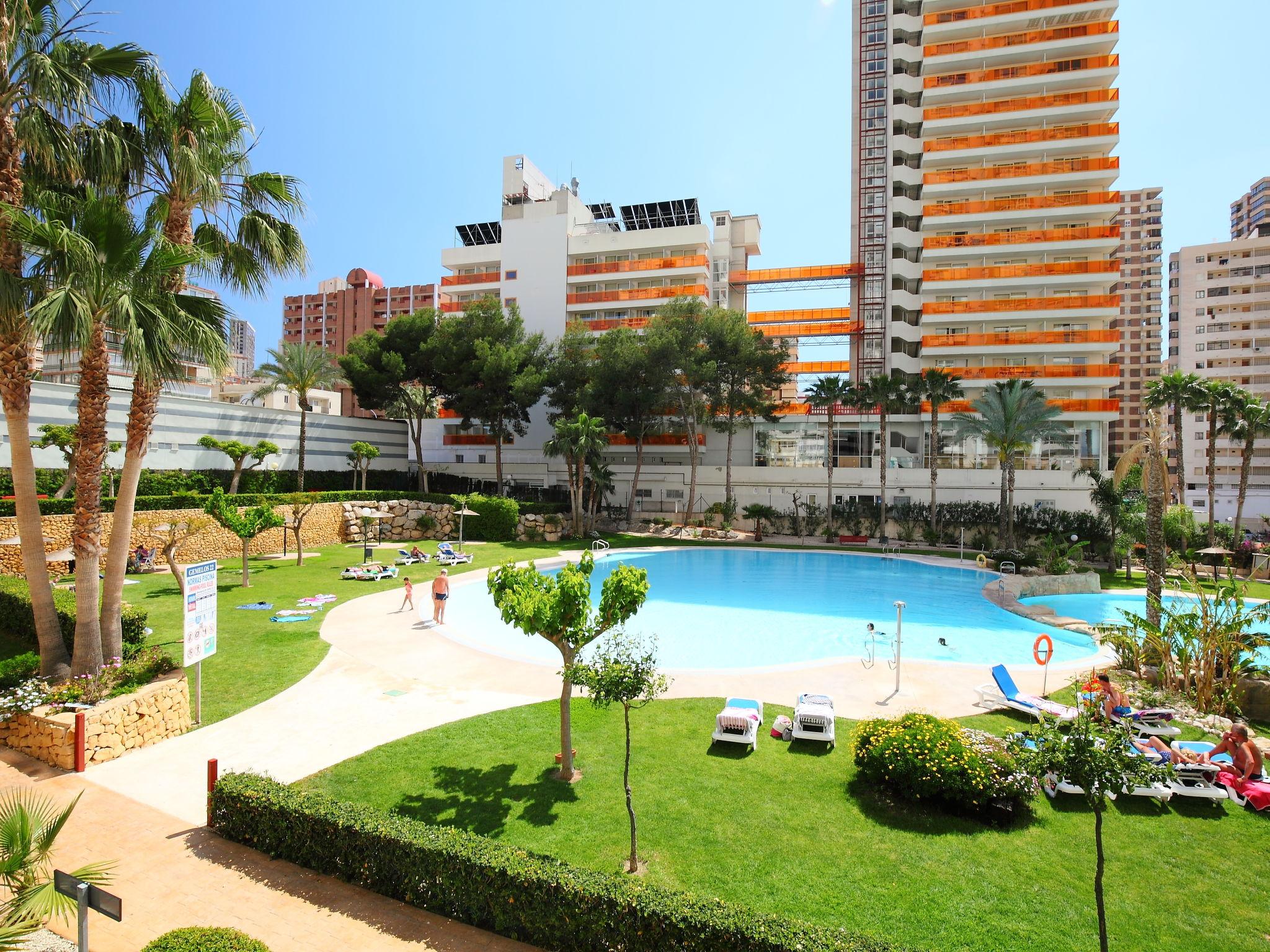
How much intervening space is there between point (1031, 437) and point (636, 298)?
94.2 feet

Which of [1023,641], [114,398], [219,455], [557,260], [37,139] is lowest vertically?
[1023,641]

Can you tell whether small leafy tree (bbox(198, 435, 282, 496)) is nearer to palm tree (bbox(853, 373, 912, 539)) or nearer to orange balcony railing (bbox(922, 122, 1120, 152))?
palm tree (bbox(853, 373, 912, 539))

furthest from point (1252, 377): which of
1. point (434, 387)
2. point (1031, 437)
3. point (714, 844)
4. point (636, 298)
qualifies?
point (714, 844)

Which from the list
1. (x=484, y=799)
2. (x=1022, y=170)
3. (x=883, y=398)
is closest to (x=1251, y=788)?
(x=484, y=799)

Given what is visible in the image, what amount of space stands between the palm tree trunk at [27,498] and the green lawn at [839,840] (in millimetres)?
5488

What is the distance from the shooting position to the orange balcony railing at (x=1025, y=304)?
144ft

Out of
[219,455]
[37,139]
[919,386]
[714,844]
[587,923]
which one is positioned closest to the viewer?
[587,923]

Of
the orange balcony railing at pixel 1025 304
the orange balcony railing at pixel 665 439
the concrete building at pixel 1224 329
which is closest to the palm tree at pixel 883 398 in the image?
the orange balcony railing at pixel 1025 304

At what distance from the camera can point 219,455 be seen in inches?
1345

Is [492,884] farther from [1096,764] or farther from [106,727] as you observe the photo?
[106,727]

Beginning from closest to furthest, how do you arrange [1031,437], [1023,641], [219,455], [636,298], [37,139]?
[37,139], [1023,641], [219,455], [1031,437], [636,298]

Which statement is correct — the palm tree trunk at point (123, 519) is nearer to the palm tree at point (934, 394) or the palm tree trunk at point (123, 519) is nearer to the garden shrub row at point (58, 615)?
the garden shrub row at point (58, 615)

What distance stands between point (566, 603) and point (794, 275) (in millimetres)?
49837

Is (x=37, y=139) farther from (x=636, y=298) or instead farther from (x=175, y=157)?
(x=636, y=298)
